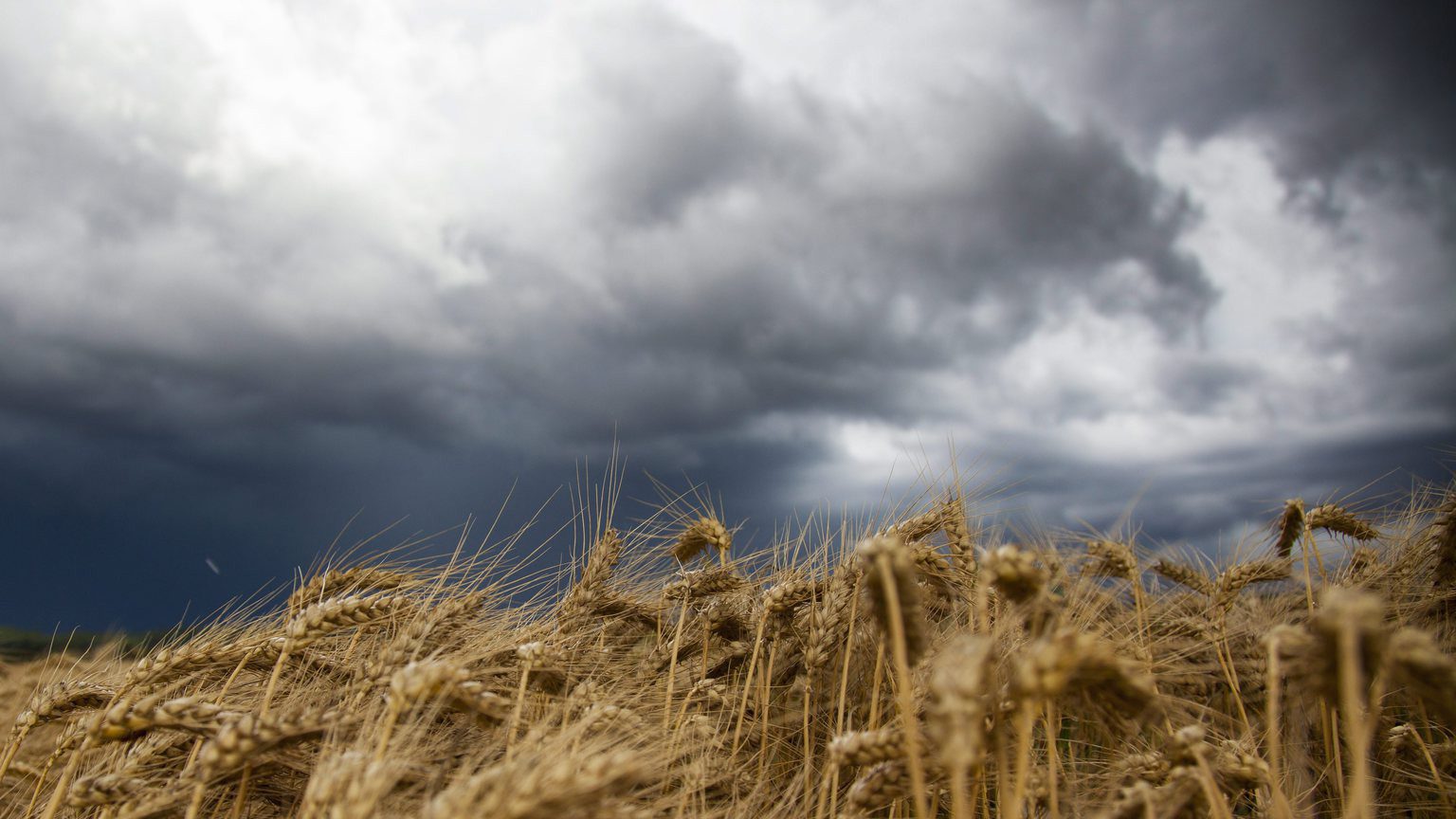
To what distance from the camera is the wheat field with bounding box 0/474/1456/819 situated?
68.1 inches

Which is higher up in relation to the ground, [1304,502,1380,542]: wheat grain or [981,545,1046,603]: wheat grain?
[1304,502,1380,542]: wheat grain

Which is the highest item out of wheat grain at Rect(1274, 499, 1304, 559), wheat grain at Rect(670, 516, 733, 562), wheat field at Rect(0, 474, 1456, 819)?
wheat grain at Rect(1274, 499, 1304, 559)

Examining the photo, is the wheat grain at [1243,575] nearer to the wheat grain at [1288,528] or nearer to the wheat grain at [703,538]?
the wheat grain at [1288,528]

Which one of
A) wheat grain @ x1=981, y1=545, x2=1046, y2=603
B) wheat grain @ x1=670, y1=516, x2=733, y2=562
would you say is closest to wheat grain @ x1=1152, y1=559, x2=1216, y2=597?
wheat grain @ x1=670, y1=516, x2=733, y2=562

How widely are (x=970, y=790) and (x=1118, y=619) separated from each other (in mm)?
2339

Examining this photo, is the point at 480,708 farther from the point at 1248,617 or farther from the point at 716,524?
the point at 1248,617

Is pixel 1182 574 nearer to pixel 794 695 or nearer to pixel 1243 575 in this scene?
pixel 1243 575

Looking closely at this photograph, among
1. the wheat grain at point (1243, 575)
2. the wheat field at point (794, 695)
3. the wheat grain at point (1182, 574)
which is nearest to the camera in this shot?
the wheat field at point (794, 695)

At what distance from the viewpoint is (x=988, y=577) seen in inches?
74.3

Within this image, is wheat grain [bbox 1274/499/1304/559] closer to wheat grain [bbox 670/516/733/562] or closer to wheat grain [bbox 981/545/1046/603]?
wheat grain [bbox 670/516/733/562]

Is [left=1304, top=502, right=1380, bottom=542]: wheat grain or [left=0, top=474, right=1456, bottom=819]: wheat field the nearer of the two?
[left=0, top=474, right=1456, bottom=819]: wheat field

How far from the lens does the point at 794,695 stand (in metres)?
3.76

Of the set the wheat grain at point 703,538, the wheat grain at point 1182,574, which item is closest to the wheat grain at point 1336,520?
the wheat grain at point 1182,574

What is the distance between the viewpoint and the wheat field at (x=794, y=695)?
1730mm
